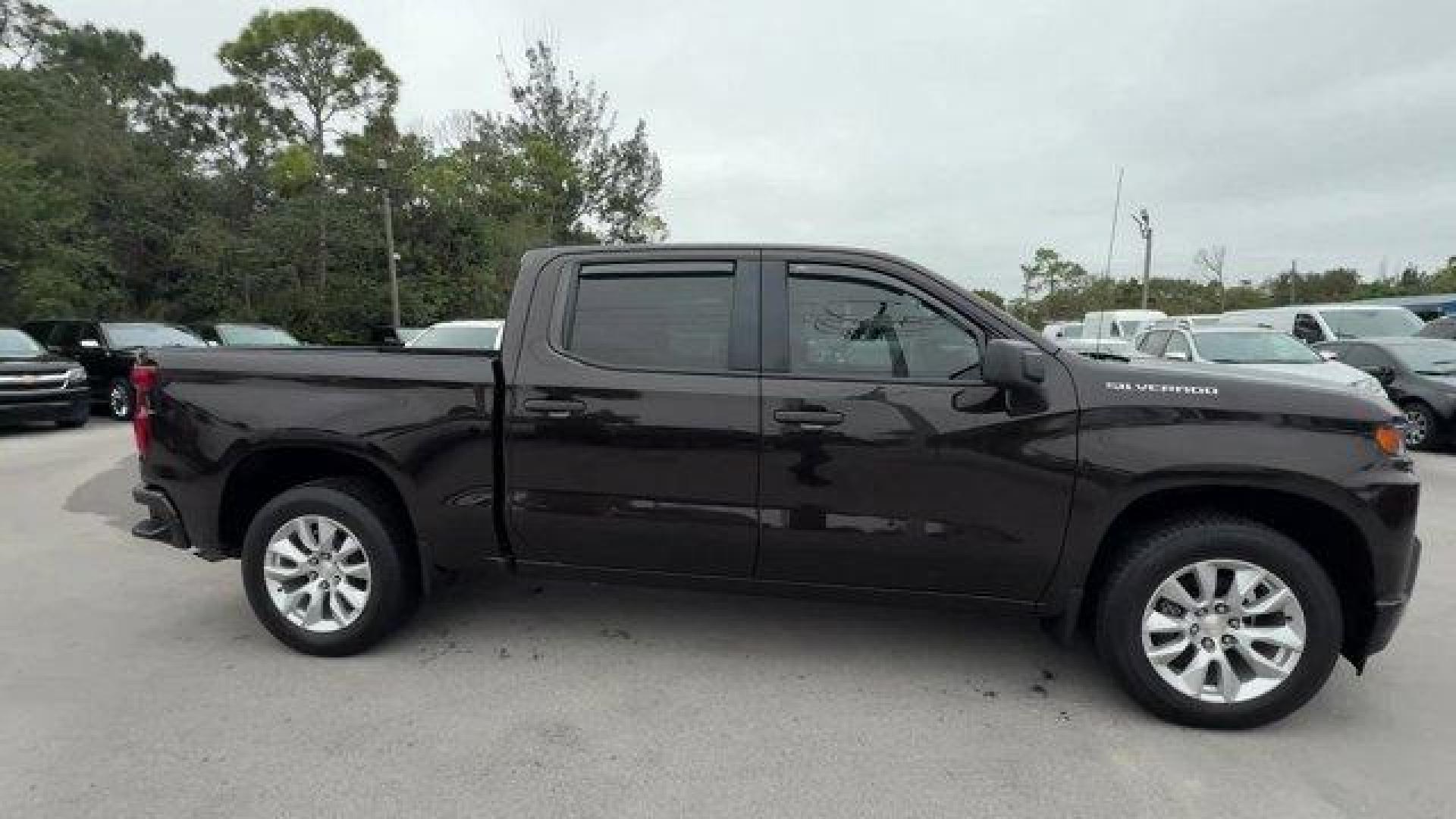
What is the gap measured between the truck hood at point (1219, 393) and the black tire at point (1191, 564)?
0.46 m

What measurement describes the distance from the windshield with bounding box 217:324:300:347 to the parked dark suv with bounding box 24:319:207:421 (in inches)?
76.4

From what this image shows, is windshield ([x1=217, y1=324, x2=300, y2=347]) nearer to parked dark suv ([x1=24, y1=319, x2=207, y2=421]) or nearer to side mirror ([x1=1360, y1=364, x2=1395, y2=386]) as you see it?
parked dark suv ([x1=24, y1=319, x2=207, y2=421])

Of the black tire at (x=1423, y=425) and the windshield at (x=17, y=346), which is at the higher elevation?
the windshield at (x=17, y=346)

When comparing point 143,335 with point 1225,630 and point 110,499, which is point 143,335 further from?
point 1225,630

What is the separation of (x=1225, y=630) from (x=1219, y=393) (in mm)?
899

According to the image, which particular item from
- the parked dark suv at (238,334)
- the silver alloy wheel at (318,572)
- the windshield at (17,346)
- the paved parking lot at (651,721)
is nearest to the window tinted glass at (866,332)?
the paved parking lot at (651,721)

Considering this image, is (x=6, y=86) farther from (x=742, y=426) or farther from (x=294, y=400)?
(x=742, y=426)

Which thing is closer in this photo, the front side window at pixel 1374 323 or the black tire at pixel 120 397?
the black tire at pixel 120 397

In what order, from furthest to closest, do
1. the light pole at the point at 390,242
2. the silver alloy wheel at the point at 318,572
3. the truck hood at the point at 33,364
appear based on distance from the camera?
the light pole at the point at 390,242
the truck hood at the point at 33,364
the silver alloy wheel at the point at 318,572

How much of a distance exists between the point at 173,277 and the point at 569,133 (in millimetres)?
19495

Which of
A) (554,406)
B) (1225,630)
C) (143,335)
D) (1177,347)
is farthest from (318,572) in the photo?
(143,335)

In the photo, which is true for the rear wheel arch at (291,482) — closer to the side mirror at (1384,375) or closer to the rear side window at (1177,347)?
the rear side window at (1177,347)

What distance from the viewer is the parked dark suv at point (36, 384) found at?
10.2 metres

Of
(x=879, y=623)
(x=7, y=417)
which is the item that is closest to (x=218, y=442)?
(x=879, y=623)
